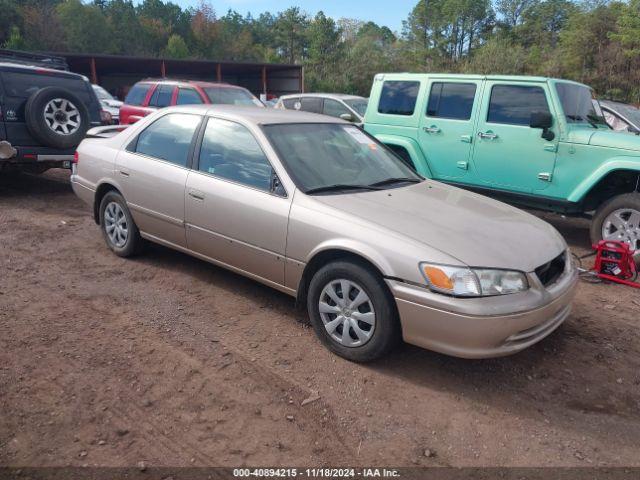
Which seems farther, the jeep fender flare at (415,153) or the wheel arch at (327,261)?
the jeep fender flare at (415,153)

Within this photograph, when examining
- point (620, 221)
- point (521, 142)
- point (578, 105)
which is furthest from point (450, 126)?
point (620, 221)

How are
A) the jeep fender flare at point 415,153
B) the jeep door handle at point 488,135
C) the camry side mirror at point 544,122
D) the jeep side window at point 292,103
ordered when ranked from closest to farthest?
the camry side mirror at point 544,122 → the jeep door handle at point 488,135 → the jeep fender flare at point 415,153 → the jeep side window at point 292,103

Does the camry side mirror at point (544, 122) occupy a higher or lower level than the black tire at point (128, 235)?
higher

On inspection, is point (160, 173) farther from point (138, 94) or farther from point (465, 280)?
point (138, 94)

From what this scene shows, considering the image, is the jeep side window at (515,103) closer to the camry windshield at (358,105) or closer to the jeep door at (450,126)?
the jeep door at (450,126)

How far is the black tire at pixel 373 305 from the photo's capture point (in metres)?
3.28

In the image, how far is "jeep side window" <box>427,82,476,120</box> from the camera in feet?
22.2

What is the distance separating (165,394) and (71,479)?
73 cm

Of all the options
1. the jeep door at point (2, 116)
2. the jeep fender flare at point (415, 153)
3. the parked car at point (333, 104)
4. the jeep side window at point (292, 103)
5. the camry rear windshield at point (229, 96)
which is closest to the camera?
the jeep fender flare at point (415, 153)

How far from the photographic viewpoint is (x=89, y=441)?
8.87 feet

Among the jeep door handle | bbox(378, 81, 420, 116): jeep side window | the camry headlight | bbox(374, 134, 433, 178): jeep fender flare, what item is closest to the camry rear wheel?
the jeep door handle

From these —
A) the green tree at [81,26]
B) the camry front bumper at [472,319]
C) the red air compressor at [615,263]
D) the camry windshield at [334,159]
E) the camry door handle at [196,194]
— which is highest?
the green tree at [81,26]

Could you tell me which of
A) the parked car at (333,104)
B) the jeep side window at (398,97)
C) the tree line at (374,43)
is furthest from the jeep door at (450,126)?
the tree line at (374,43)

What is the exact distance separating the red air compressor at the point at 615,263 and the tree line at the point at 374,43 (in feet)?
121
